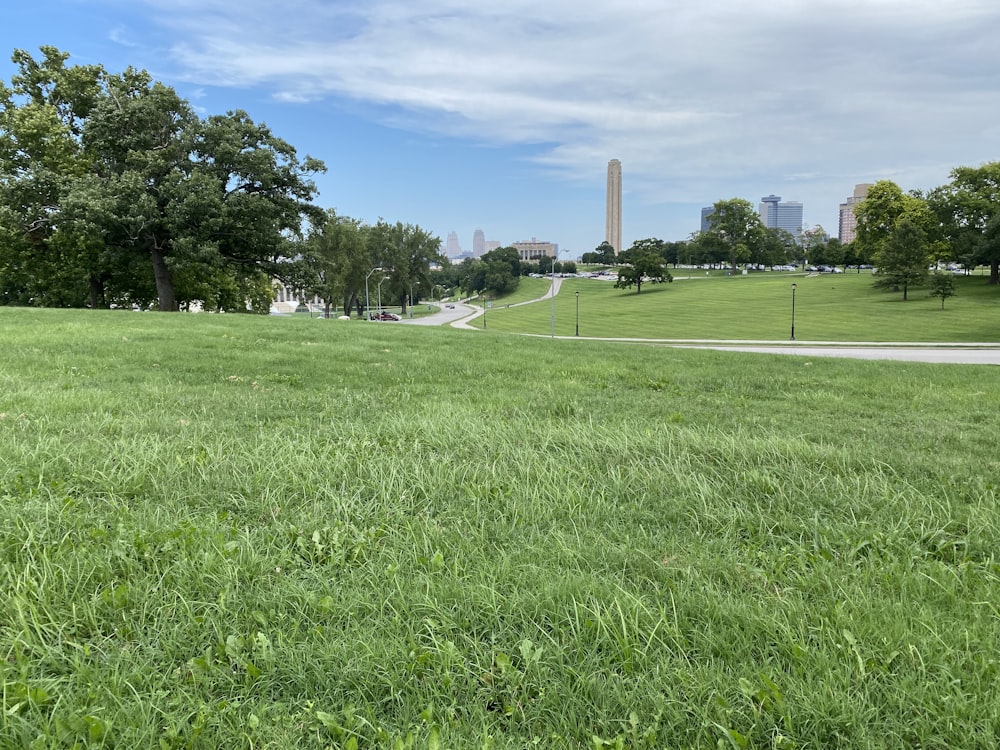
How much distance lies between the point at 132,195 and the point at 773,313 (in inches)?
2416

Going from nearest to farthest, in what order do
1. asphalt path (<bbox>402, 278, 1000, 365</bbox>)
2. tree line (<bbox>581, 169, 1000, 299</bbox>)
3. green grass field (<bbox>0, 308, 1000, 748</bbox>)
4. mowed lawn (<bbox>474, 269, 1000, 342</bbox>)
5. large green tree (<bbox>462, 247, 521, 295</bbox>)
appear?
1. green grass field (<bbox>0, 308, 1000, 748</bbox>)
2. asphalt path (<bbox>402, 278, 1000, 365</bbox>)
3. mowed lawn (<bbox>474, 269, 1000, 342</bbox>)
4. tree line (<bbox>581, 169, 1000, 299</bbox>)
5. large green tree (<bbox>462, 247, 521, 295</bbox>)

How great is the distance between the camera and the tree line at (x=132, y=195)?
86.9 feet

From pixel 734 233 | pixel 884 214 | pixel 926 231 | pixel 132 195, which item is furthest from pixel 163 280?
pixel 734 233

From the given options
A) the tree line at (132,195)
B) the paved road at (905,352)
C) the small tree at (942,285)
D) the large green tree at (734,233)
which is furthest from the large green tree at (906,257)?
the tree line at (132,195)

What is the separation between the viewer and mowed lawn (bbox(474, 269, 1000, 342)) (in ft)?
160

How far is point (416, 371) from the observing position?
367 inches

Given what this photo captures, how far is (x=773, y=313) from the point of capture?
215 feet

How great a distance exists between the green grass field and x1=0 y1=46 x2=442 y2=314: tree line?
24.6 m

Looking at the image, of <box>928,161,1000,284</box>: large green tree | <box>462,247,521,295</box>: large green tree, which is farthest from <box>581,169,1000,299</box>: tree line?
<box>462,247,521,295</box>: large green tree

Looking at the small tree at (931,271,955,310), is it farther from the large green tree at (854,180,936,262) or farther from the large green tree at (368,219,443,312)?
the large green tree at (368,219,443,312)

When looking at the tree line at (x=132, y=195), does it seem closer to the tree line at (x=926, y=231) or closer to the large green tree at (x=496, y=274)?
the tree line at (x=926, y=231)

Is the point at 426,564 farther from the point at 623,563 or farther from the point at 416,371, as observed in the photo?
the point at 416,371

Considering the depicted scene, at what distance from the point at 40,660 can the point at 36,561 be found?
2.58 feet

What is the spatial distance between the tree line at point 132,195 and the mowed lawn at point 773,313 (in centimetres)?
3546
